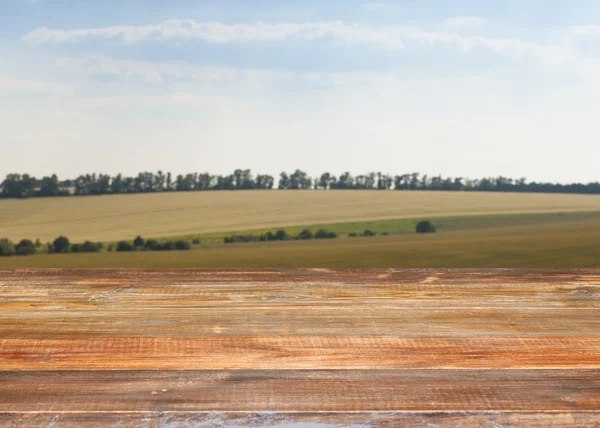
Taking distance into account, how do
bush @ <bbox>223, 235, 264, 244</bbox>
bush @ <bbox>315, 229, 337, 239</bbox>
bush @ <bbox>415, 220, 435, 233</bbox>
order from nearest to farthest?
bush @ <bbox>223, 235, 264, 244</bbox> → bush @ <bbox>315, 229, 337, 239</bbox> → bush @ <bbox>415, 220, 435, 233</bbox>

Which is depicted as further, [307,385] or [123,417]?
[307,385]

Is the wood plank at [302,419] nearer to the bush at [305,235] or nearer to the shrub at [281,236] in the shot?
the shrub at [281,236]

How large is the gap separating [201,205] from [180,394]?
172ft

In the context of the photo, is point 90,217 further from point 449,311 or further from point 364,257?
point 449,311

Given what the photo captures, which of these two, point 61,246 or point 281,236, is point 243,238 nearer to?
point 281,236

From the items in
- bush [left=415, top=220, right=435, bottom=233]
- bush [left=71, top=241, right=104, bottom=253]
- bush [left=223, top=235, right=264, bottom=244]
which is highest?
bush [left=415, top=220, right=435, bottom=233]

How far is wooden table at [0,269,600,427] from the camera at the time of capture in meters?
2.60

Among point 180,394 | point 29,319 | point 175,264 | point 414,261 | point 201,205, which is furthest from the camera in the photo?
point 201,205

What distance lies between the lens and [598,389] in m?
2.81

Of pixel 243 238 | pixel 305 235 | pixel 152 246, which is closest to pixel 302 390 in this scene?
pixel 152 246

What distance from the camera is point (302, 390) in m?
2.75

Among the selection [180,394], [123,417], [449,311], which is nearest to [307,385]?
[180,394]

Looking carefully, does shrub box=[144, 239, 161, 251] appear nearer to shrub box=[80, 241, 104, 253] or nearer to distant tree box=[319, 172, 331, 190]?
shrub box=[80, 241, 104, 253]

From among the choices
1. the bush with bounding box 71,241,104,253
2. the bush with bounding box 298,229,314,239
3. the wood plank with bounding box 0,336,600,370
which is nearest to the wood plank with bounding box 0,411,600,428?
the wood plank with bounding box 0,336,600,370
